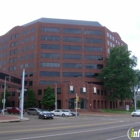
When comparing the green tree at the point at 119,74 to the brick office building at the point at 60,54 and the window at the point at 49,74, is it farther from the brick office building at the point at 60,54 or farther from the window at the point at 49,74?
the window at the point at 49,74

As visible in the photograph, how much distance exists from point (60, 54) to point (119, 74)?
21.6 meters

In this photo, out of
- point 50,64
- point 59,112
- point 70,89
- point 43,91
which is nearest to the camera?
point 59,112

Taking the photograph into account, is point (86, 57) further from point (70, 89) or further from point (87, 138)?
point (87, 138)

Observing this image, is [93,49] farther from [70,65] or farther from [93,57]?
[70,65]

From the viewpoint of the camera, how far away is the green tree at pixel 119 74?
75500 mm

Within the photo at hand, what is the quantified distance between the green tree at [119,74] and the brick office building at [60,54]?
3.96 m

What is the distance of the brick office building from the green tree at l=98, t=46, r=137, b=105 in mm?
3964

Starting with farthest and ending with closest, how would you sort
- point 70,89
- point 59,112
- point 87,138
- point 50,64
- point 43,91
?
point 50,64, point 43,91, point 70,89, point 59,112, point 87,138

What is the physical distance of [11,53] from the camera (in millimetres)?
89688

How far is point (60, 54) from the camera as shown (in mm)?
81062

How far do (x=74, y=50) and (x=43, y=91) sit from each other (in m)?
19.1

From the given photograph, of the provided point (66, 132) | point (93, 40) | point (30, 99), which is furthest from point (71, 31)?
point (66, 132)

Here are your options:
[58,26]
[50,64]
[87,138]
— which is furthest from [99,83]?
[87,138]

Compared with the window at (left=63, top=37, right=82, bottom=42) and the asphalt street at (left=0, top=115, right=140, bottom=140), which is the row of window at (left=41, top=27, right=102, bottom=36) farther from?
the asphalt street at (left=0, top=115, right=140, bottom=140)
